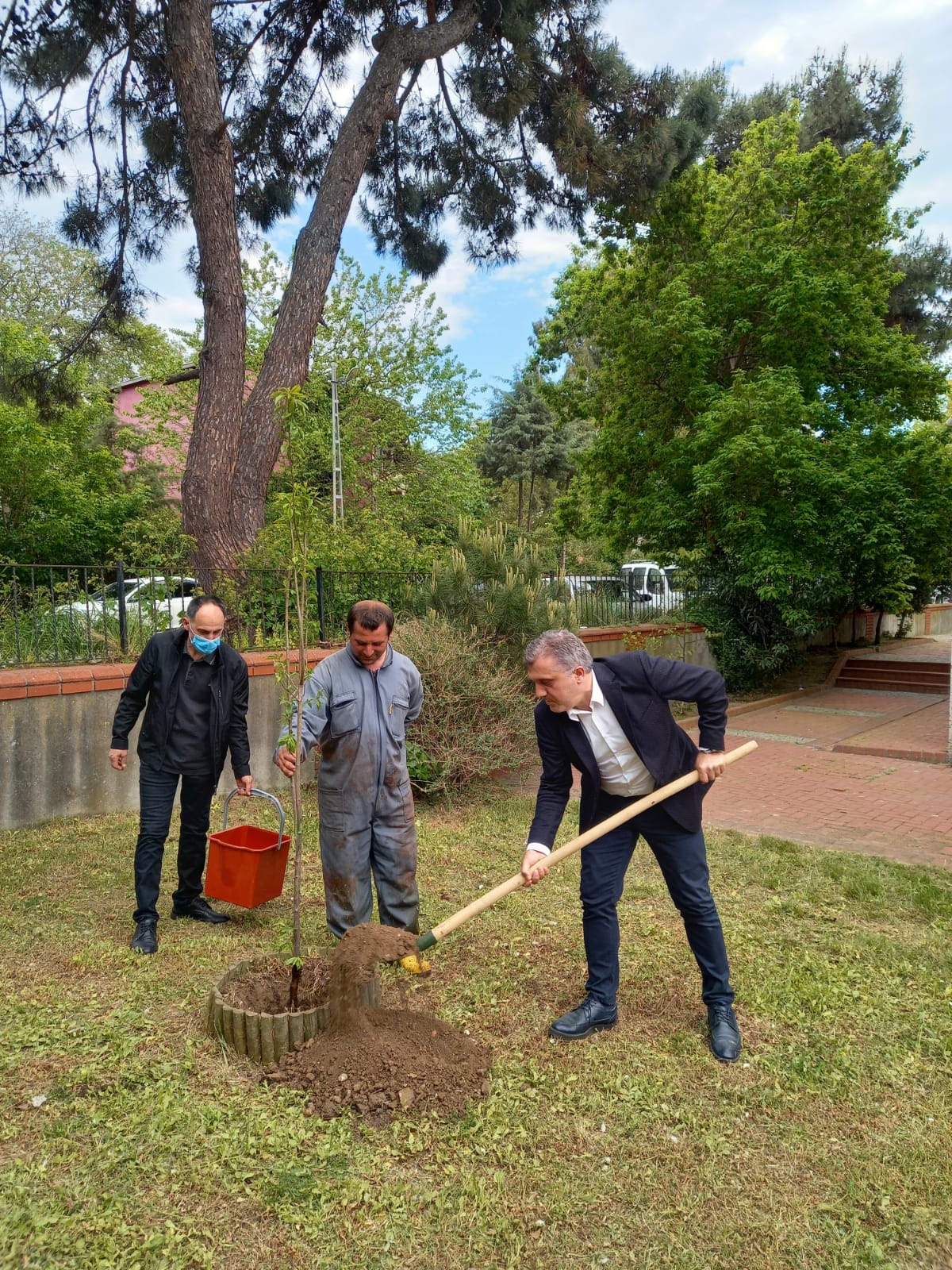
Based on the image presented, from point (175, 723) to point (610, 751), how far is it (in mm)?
2297

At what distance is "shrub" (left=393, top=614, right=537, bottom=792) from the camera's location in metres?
6.93

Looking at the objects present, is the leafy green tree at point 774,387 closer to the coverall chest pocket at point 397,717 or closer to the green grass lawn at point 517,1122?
the green grass lawn at point 517,1122

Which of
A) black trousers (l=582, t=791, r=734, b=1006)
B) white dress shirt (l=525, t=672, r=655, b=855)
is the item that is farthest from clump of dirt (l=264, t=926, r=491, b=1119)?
white dress shirt (l=525, t=672, r=655, b=855)

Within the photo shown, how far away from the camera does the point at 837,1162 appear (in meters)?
2.66

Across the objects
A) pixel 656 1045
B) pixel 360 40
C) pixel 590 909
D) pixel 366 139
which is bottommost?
pixel 656 1045

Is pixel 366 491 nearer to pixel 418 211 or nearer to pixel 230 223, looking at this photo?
pixel 418 211

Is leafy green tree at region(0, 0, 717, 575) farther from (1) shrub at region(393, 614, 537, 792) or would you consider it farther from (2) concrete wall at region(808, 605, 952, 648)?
(2) concrete wall at region(808, 605, 952, 648)

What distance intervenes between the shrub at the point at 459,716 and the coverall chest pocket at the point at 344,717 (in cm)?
285

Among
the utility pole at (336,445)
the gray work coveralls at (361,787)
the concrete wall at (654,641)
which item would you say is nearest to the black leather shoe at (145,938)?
the gray work coveralls at (361,787)

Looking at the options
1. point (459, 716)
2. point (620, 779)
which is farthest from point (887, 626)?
point (620, 779)

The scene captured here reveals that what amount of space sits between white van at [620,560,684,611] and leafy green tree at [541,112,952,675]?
2.15 ft

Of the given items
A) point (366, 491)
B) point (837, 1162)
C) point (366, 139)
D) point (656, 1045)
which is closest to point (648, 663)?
point (656, 1045)

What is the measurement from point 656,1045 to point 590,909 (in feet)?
1.87

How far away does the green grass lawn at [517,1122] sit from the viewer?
92.0 inches
